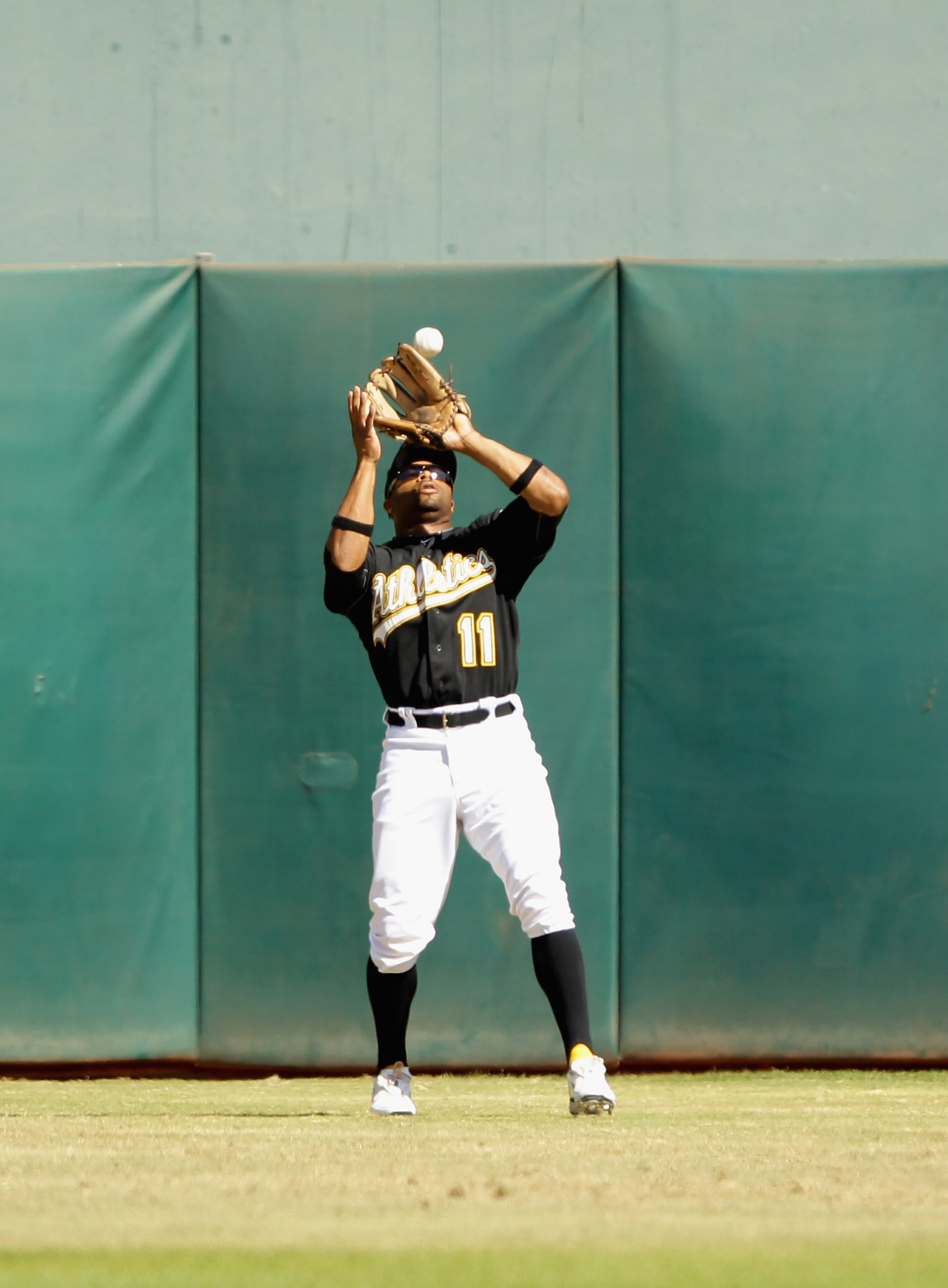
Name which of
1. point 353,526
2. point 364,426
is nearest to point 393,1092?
point 353,526

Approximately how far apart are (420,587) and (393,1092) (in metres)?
1.14

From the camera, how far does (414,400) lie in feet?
12.8

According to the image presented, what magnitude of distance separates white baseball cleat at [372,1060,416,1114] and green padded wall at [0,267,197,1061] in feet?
3.63

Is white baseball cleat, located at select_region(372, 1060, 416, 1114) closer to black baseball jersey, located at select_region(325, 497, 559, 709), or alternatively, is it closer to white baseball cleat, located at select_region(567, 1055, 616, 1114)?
white baseball cleat, located at select_region(567, 1055, 616, 1114)

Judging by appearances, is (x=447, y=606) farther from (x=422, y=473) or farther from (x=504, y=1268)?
(x=504, y=1268)

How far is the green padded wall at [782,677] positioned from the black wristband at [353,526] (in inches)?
45.9

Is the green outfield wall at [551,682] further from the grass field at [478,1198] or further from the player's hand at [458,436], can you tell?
the player's hand at [458,436]

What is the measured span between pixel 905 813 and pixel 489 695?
1528mm

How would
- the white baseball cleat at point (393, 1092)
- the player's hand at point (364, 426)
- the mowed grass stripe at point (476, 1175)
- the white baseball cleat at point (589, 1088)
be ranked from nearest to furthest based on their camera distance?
the mowed grass stripe at point (476, 1175)
the white baseball cleat at point (589, 1088)
the white baseball cleat at point (393, 1092)
the player's hand at point (364, 426)

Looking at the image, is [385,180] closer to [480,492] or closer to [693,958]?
[480,492]

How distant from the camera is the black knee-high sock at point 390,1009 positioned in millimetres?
3699

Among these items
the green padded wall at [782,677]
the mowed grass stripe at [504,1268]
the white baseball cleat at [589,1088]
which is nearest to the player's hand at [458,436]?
the green padded wall at [782,677]

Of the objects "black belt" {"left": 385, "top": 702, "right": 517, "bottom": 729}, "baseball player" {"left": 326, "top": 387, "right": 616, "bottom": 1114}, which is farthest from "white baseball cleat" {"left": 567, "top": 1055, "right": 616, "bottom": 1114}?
"black belt" {"left": 385, "top": 702, "right": 517, "bottom": 729}

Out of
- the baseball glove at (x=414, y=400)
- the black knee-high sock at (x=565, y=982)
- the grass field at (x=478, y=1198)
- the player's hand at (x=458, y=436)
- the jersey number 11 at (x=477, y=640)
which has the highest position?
the baseball glove at (x=414, y=400)
